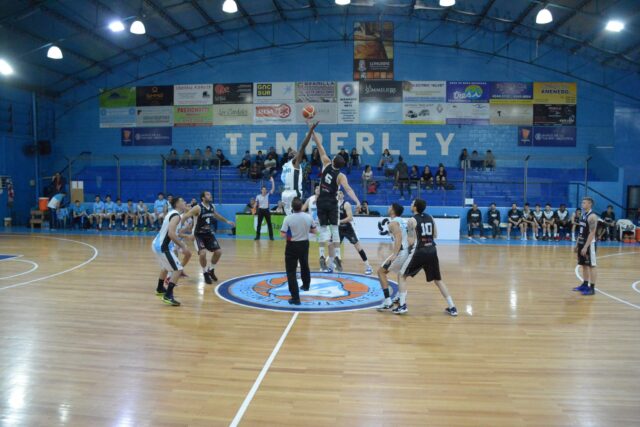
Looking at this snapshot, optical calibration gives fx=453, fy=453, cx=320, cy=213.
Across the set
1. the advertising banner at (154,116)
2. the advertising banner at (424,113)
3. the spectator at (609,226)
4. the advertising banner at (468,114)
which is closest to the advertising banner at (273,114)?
the advertising banner at (154,116)

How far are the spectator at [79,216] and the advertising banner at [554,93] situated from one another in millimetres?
20549

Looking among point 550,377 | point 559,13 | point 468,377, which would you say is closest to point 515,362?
point 550,377

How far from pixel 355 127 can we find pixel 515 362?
1782cm

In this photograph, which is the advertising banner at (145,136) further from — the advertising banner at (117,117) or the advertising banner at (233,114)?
the advertising banner at (233,114)

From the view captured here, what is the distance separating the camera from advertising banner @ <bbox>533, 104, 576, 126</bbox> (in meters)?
20.9

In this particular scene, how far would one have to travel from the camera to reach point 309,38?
21.4 meters

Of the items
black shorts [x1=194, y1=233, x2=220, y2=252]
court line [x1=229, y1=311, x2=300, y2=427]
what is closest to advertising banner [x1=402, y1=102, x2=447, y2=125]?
black shorts [x1=194, y1=233, x2=220, y2=252]

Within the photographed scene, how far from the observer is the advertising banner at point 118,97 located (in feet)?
73.8

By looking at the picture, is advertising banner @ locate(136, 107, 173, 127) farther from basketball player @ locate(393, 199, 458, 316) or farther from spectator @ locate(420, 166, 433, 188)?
basketball player @ locate(393, 199, 458, 316)

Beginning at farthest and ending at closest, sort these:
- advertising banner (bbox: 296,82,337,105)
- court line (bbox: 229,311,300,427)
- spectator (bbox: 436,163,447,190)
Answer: advertising banner (bbox: 296,82,337,105) < spectator (bbox: 436,163,447,190) < court line (bbox: 229,311,300,427)

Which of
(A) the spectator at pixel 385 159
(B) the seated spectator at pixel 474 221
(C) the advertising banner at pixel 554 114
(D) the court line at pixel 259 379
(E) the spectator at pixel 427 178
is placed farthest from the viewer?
(C) the advertising banner at pixel 554 114

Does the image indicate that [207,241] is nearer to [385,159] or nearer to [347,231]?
[347,231]

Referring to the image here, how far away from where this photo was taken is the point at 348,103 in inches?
846

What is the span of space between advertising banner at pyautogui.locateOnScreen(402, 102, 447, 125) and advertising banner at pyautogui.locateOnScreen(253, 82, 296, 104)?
17.9ft
